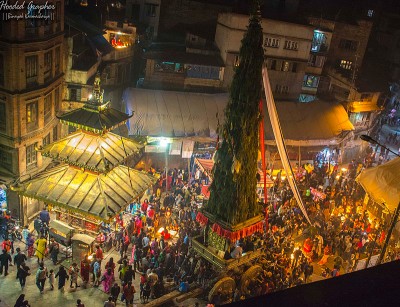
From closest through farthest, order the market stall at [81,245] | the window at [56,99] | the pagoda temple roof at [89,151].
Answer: the pagoda temple roof at [89,151], the market stall at [81,245], the window at [56,99]

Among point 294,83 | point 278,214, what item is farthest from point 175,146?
point 294,83

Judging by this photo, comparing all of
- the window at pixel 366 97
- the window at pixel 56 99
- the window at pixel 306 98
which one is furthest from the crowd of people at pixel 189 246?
the window at pixel 366 97

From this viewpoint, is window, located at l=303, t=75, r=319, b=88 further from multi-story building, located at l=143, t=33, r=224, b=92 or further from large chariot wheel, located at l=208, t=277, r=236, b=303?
large chariot wheel, located at l=208, t=277, r=236, b=303

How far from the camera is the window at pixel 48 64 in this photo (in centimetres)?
2691

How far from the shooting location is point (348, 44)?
47.8 m

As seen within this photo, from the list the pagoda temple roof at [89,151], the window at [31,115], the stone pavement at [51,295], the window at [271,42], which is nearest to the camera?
the pagoda temple roof at [89,151]

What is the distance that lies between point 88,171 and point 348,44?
131 ft

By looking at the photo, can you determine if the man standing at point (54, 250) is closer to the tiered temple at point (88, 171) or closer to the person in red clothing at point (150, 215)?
the tiered temple at point (88, 171)

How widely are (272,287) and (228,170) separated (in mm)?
6467

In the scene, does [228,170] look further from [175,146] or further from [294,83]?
[294,83]

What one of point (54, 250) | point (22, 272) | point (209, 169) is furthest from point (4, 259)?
point (209, 169)

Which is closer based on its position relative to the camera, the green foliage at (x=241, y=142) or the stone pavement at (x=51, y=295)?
the green foliage at (x=241, y=142)

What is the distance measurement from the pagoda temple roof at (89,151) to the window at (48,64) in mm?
11272

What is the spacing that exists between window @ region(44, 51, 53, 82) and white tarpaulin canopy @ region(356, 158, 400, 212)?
23634 millimetres
